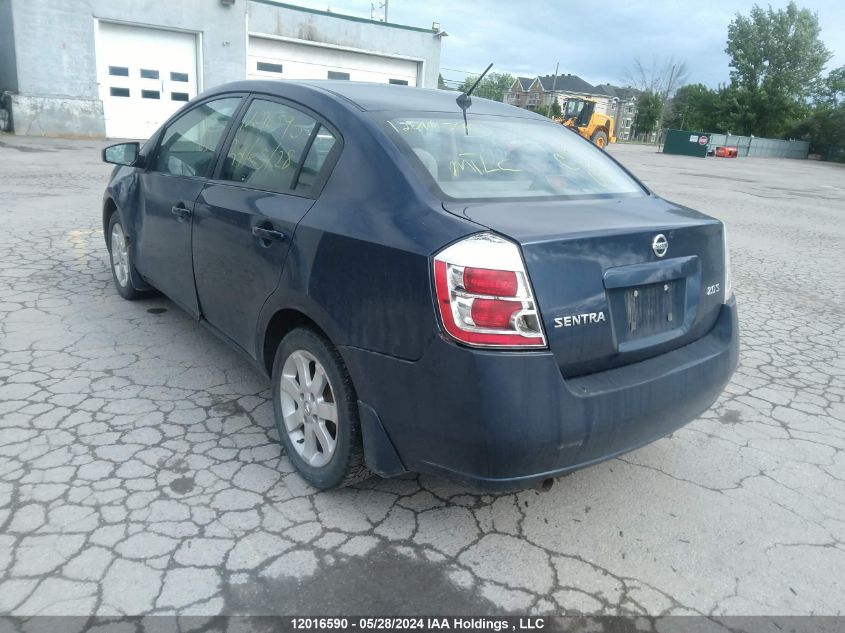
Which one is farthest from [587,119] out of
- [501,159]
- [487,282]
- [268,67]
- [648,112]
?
[648,112]

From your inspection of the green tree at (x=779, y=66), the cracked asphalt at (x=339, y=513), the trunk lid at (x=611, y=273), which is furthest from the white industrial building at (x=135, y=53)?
the green tree at (x=779, y=66)

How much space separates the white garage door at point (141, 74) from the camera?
66.2 ft

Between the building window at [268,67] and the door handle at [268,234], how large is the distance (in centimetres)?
2234

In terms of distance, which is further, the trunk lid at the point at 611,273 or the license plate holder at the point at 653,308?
the license plate holder at the point at 653,308

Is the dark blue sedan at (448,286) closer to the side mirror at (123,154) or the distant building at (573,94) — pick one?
the side mirror at (123,154)

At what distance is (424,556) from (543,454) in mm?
647

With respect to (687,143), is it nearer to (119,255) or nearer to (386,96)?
(119,255)

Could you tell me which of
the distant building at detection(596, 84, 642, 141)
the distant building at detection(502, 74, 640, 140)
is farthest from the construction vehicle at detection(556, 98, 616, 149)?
the distant building at detection(596, 84, 642, 141)

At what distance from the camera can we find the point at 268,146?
10.1ft

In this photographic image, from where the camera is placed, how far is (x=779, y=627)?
7.03 ft

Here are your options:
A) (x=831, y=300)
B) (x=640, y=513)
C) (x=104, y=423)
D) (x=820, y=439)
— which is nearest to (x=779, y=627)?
(x=640, y=513)

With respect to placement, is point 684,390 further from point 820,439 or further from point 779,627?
point 820,439

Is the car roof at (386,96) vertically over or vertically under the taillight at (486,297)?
over

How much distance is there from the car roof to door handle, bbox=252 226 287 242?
0.64m
